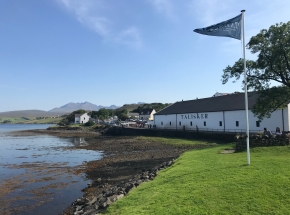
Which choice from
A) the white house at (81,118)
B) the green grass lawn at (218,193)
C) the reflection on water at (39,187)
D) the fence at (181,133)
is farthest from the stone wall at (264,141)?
the white house at (81,118)

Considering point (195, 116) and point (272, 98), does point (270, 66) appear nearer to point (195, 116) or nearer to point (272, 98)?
point (272, 98)

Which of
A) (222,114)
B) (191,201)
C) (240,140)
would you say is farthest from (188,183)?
(222,114)

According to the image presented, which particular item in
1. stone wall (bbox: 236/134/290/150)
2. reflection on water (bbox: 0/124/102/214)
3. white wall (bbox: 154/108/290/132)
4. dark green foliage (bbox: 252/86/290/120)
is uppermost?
dark green foliage (bbox: 252/86/290/120)

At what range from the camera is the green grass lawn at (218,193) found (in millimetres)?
7129

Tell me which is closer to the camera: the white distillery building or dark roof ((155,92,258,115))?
the white distillery building

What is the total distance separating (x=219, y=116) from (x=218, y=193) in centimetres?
3515

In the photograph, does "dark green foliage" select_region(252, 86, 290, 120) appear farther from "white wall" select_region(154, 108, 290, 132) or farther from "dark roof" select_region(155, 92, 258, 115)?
"dark roof" select_region(155, 92, 258, 115)

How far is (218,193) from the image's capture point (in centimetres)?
823

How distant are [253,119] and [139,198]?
102 feet

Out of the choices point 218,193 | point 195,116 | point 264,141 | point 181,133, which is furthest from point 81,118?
point 218,193

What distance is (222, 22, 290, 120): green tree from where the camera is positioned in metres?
20.8

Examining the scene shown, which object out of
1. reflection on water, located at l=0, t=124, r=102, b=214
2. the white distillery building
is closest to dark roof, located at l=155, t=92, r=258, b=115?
the white distillery building

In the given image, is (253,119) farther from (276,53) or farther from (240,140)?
(240,140)

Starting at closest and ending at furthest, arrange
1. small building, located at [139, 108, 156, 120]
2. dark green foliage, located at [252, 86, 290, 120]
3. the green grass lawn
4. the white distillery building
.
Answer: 1. the green grass lawn
2. dark green foliage, located at [252, 86, 290, 120]
3. the white distillery building
4. small building, located at [139, 108, 156, 120]
